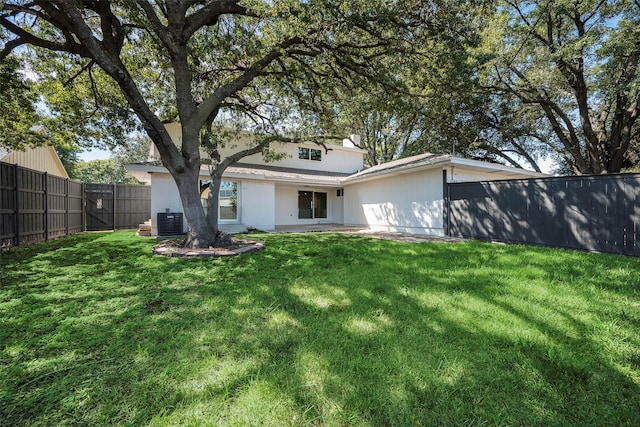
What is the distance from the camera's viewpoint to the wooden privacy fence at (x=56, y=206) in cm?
672

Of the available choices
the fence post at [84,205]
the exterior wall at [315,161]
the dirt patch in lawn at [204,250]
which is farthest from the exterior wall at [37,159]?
the dirt patch in lawn at [204,250]

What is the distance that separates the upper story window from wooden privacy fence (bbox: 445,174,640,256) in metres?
8.43

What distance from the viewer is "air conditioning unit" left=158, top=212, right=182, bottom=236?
9461 mm

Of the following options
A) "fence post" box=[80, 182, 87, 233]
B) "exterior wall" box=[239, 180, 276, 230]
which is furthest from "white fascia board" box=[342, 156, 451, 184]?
"fence post" box=[80, 182, 87, 233]

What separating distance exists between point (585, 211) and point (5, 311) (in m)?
10.3

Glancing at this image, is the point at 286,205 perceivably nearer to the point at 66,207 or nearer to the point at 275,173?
the point at 275,173

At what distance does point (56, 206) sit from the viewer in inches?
356

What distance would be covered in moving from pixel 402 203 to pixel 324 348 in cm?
942

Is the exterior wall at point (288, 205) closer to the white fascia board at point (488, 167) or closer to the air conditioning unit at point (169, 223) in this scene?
the air conditioning unit at point (169, 223)

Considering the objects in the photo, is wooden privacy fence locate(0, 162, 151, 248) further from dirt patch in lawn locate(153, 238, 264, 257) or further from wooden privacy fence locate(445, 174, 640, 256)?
wooden privacy fence locate(445, 174, 640, 256)

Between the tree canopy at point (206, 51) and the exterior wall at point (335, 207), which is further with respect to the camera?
the exterior wall at point (335, 207)

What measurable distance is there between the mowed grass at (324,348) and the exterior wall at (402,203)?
18.1 ft

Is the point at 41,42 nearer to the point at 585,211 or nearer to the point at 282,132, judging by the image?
the point at 282,132

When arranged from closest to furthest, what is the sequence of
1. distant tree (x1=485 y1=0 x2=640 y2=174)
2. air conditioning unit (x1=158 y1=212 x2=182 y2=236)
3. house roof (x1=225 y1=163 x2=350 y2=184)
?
1. air conditioning unit (x1=158 y1=212 x2=182 y2=236)
2. distant tree (x1=485 y1=0 x2=640 y2=174)
3. house roof (x1=225 y1=163 x2=350 y2=184)
